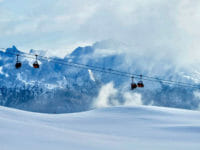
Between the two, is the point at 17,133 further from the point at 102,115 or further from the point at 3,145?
the point at 102,115

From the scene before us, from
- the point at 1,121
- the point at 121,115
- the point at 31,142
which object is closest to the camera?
the point at 31,142

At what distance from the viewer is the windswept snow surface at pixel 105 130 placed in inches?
1188

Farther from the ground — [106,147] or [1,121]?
[1,121]

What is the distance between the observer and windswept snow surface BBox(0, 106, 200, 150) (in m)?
30.2

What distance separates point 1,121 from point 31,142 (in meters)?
9.94

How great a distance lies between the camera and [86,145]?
30.7m

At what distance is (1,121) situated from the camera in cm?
3759

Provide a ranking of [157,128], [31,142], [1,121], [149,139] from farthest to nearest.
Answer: [157,128] → [149,139] → [1,121] → [31,142]

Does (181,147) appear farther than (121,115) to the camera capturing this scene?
No

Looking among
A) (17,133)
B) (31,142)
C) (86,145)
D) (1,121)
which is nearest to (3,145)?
(31,142)

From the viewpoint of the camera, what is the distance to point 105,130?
48594mm

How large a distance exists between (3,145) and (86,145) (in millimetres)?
7638

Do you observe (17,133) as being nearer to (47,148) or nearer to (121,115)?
(47,148)

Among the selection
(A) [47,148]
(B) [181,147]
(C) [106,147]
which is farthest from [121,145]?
(A) [47,148]
